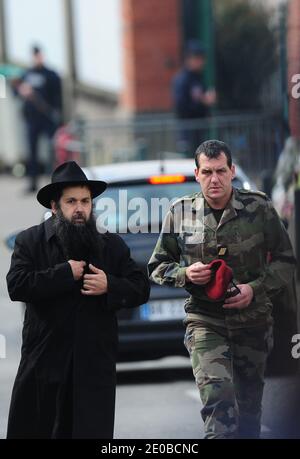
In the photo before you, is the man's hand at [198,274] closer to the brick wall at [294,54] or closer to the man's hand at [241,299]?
the man's hand at [241,299]

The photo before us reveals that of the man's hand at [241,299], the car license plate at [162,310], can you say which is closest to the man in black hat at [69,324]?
the man's hand at [241,299]

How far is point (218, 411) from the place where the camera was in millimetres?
7582

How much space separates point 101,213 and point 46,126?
12816 millimetres

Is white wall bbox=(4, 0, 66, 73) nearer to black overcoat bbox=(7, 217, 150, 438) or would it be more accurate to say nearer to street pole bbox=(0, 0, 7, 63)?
street pole bbox=(0, 0, 7, 63)

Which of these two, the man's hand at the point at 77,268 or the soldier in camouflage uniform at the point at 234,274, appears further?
the soldier in camouflage uniform at the point at 234,274

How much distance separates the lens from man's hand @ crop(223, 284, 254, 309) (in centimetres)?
762

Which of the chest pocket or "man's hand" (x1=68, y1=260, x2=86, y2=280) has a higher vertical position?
the chest pocket

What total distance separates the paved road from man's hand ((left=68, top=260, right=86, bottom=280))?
1785 millimetres

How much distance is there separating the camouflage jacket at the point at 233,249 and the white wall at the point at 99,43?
1992 cm

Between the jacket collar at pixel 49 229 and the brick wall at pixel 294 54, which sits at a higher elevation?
the brick wall at pixel 294 54

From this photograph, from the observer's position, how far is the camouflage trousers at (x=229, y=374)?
299 inches

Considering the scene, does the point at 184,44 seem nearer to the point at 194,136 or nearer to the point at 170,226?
the point at 194,136

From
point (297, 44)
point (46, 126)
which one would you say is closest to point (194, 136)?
point (297, 44)

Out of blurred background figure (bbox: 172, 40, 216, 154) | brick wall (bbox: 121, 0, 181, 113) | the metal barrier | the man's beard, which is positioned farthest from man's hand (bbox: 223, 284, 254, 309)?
brick wall (bbox: 121, 0, 181, 113)
